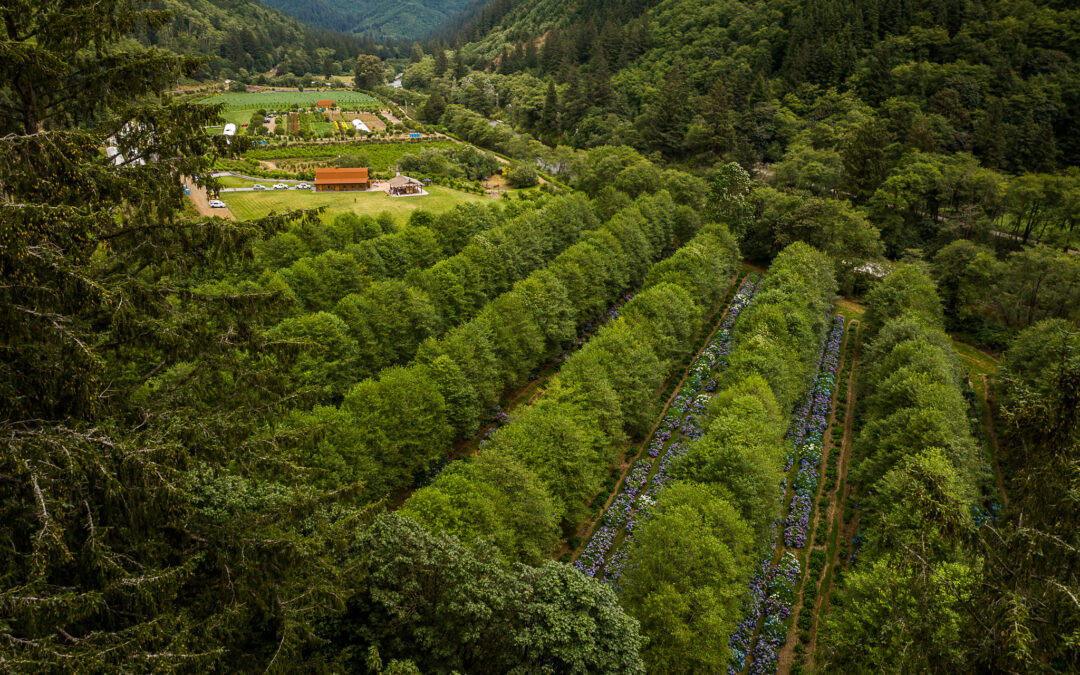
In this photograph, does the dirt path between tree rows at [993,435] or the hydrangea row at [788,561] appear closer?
the hydrangea row at [788,561]

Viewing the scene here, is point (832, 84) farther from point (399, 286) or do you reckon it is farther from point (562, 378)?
point (399, 286)

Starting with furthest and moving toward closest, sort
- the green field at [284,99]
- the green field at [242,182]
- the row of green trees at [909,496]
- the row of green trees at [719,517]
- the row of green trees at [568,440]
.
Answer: the green field at [284,99]
the green field at [242,182]
the row of green trees at [568,440]
the row of green trees at [719,517]
the row of green trees at [909,496]

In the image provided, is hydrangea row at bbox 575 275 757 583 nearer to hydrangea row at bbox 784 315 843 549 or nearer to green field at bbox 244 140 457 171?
hydrangea row at bbox 784 315 843 549

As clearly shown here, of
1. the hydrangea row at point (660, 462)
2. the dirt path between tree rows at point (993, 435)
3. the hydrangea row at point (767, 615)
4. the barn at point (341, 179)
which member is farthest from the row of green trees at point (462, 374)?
the barn at point (341, 179)

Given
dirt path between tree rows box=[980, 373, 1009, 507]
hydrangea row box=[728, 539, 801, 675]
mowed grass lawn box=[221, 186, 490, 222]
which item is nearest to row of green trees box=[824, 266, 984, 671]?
hydrangea row box=[728, 539, 801, 675]

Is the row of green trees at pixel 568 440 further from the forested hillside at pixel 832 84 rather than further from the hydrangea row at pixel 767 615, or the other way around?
the forested hillside at pixel 832 84
